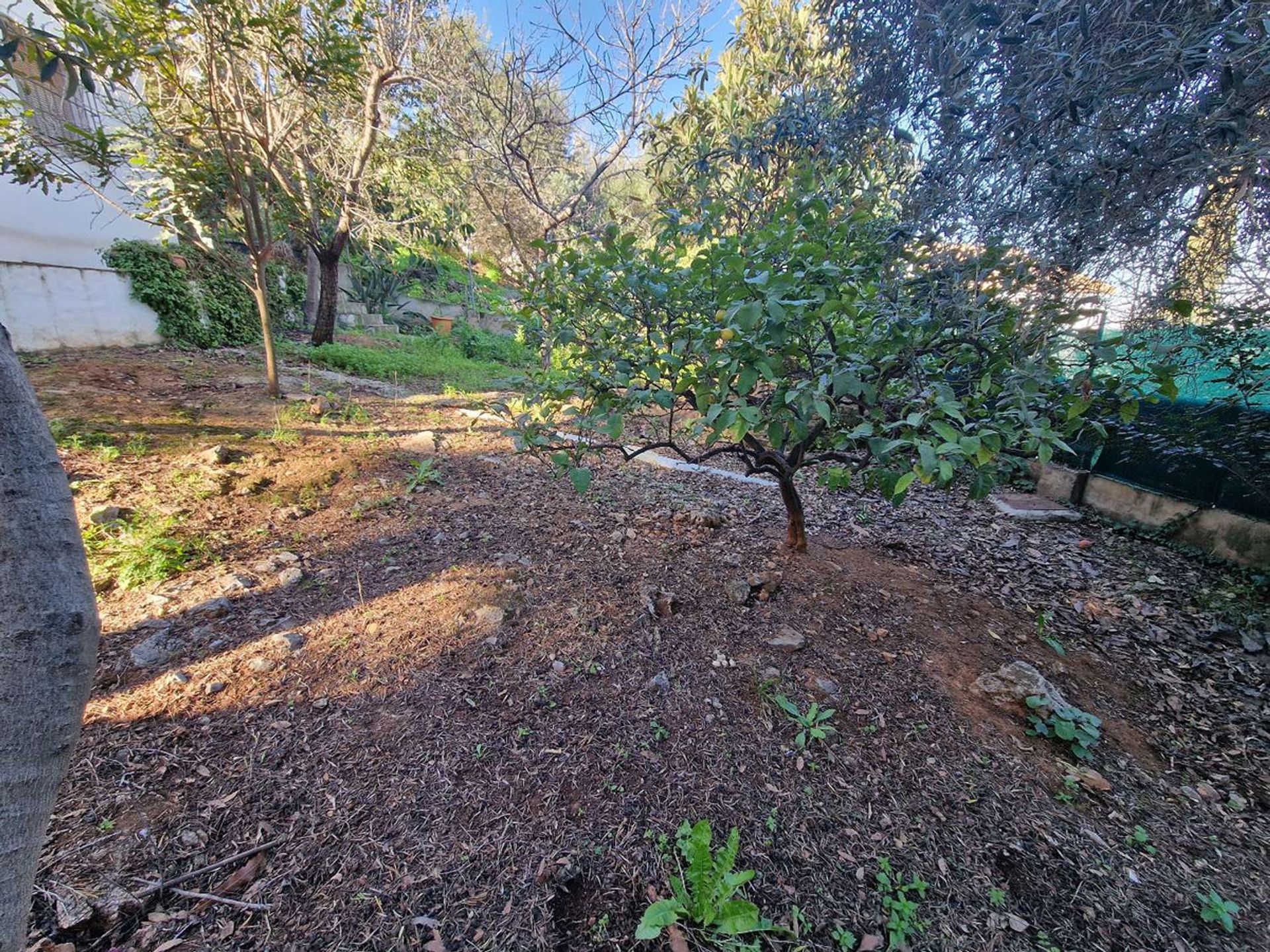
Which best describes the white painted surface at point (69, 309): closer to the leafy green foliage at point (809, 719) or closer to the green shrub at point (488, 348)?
the green shrub at point (488, 348)

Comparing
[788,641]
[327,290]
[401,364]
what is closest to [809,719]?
[788,641]

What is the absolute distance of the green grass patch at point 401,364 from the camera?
22.4 feet

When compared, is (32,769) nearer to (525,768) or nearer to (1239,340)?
(525,768)

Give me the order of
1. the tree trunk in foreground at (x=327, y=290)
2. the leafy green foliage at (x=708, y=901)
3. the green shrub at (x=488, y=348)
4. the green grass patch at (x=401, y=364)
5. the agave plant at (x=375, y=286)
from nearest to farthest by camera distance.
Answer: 1. the leafy green foliage at (x=708, y=901)
2. the green grass patch at (x=401, y=364)
3. the tree trunk in foreground at (x=327, y=290)
4. the green shrub at (x=488, y=348)
5. the agave plant at (x=375, y=286)

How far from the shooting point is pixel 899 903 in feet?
4.14

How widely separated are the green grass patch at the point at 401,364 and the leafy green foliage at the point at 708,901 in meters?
5.20

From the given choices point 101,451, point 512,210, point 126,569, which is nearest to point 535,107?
point 512,210

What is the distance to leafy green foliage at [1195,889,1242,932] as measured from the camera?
1286 mm

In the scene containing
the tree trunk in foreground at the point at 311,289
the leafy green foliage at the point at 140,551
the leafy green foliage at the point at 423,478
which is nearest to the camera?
the leafy green foliage at the point at 140,551

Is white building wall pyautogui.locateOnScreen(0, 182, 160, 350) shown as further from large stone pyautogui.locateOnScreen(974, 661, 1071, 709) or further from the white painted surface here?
large stone pyautogui.locateOnScreen(974, 661, 1071, 709)

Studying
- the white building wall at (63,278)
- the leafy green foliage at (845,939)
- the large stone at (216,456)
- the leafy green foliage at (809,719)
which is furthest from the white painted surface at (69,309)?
the leafy green foliage at (845,939)

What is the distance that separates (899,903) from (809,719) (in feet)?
1.70

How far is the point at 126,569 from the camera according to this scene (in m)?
2.14

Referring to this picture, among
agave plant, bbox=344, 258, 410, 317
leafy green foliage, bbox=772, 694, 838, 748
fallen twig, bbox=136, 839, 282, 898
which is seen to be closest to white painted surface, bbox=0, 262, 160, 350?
fallen twig, bbox=136, 839, 282, 898
